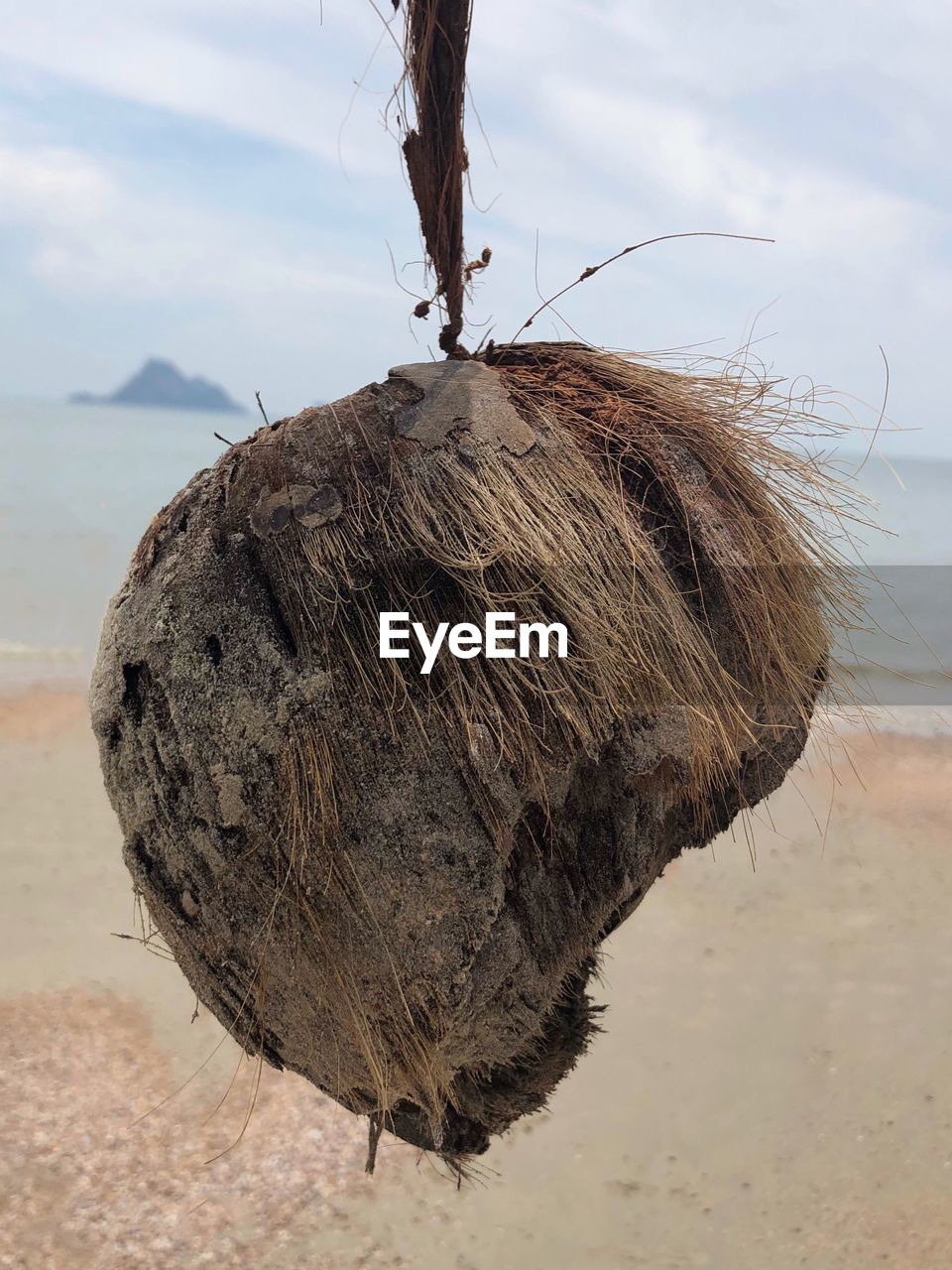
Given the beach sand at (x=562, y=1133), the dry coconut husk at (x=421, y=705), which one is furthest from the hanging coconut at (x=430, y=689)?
the beach sand at (x=562, y=1133)

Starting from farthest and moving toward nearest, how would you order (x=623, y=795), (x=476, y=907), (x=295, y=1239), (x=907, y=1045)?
(x=907, y=1045), (x=295, y=1239), (x=623, y=795), (x=476, y=907)

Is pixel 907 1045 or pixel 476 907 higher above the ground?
pixel 476 907

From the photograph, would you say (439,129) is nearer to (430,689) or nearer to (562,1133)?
(430,689)

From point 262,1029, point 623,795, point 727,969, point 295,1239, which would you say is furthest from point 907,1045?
point 262,1029

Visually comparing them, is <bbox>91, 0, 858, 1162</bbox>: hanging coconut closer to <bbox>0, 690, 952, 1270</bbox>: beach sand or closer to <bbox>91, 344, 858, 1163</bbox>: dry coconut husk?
<bbox>91, 344, 858, 1163</bbox>: dry coconut husk

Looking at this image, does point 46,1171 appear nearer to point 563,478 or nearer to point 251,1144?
point 251,1144
